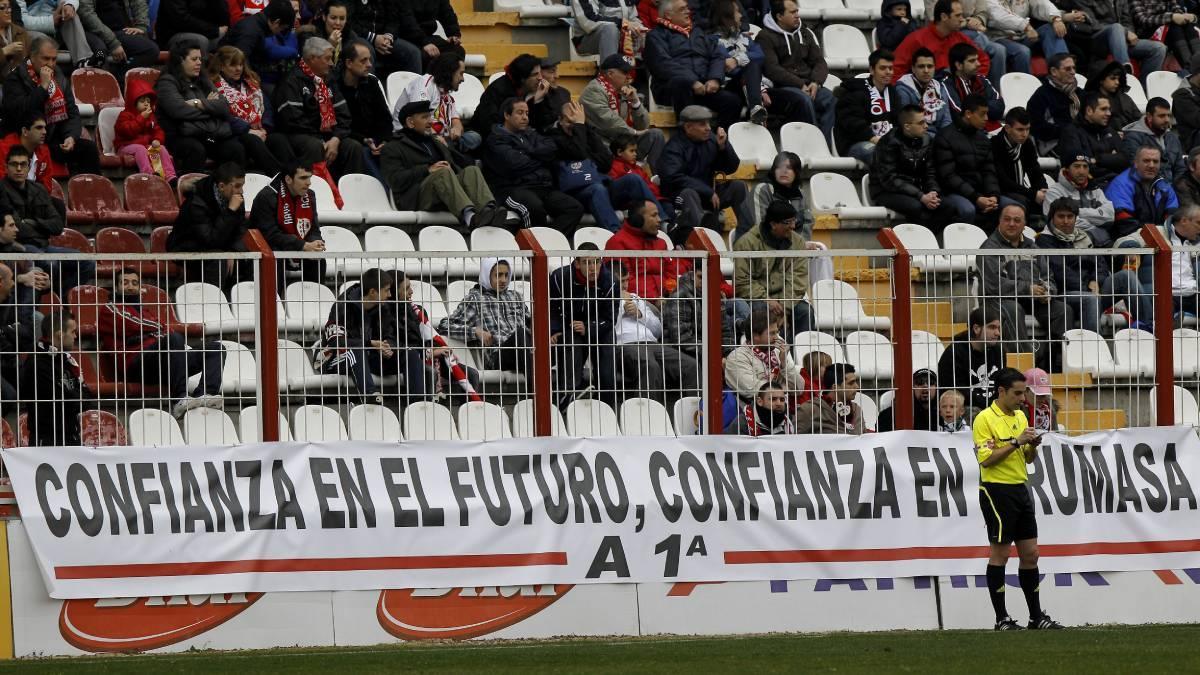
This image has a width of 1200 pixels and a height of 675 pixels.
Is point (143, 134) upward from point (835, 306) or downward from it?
upward

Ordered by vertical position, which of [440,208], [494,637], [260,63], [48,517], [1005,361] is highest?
[260,63]

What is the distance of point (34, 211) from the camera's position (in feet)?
49.1

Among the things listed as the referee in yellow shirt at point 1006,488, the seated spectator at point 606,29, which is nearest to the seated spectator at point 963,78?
the seated spectator at point 606,29

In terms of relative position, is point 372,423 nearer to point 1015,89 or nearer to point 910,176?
point 910,176

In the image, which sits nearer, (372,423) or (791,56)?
(372,423)

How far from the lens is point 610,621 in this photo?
13.7 metres

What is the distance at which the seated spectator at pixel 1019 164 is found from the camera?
19.7 metres

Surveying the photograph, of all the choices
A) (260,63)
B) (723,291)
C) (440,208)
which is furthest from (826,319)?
(260,63)

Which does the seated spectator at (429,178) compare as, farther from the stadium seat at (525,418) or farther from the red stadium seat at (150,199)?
the stadium seat at (525,418)

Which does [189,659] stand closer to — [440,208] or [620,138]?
[440,208]

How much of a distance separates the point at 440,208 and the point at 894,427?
5232 mm

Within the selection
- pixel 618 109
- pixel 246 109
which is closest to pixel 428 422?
pixel 246 109

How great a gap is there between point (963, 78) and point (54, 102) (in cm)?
978

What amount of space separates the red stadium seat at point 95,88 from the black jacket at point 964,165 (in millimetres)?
8030
